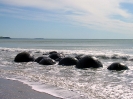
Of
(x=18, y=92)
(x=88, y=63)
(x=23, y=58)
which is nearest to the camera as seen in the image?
(x=18, y=92)

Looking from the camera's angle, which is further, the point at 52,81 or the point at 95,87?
the point at 52,81

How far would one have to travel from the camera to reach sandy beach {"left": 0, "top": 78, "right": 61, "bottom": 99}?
8698 mm

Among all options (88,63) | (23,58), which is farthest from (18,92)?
(23,58)

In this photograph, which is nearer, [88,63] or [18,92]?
[18,92]

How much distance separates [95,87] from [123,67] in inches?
274

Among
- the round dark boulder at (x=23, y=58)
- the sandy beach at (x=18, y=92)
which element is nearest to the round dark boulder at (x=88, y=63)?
the round dark boulder at (x=23, y=58)

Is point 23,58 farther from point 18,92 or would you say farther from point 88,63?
point 18,92

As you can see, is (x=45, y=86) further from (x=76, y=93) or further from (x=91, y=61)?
(x=91, y=61)

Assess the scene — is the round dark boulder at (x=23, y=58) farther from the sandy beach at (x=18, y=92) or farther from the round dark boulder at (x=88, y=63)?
the sandy beach at (x=18, y=92)

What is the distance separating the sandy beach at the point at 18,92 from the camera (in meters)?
8.70

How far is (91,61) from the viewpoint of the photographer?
1848 centimetres

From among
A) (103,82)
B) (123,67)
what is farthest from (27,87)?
(123,67)

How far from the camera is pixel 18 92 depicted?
9430 mm

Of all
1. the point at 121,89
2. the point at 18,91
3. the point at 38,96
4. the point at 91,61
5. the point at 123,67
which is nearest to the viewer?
the point at 38,96
